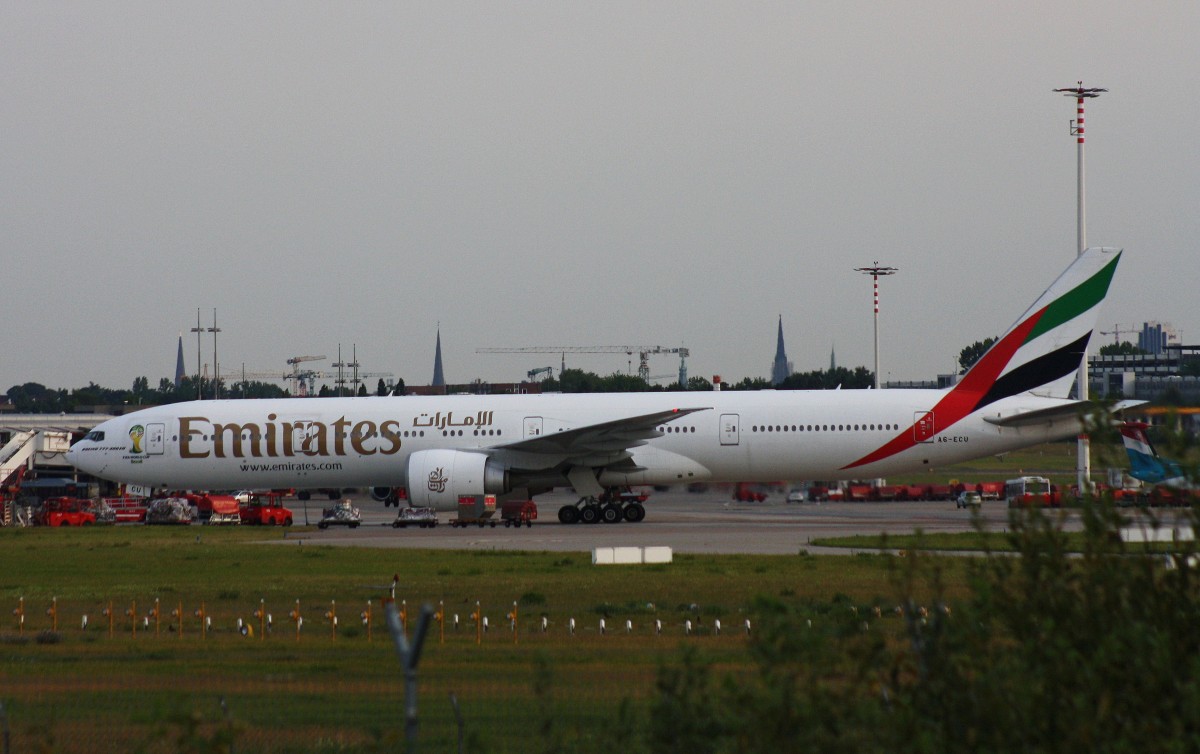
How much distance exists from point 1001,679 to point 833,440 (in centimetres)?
3058

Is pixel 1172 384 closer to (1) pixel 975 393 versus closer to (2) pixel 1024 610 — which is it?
(2) pixel 1024 610

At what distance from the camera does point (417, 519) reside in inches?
1614

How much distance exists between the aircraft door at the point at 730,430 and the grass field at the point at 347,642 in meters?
10.7

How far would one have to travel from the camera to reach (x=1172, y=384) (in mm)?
9383

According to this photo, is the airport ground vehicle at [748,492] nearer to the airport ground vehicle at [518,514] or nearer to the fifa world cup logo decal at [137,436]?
the airport ground vehicle at [518,514]

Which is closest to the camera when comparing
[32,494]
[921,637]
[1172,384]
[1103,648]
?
[1103,648]

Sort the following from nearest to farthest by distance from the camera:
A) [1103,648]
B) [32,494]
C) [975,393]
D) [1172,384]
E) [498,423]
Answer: [1103,648], [1172,384], [975,393], [498,423], [32,494]

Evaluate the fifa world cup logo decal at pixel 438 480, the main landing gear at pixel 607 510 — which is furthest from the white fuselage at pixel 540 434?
the fifa world cup logo decal at pixel 438 480

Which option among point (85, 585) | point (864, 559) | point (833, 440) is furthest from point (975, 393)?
point (85, 585)

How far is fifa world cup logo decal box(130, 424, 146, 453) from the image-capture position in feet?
129

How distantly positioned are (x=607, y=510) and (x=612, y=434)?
296cm

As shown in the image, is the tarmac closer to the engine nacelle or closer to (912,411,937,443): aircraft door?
the engine nacelle

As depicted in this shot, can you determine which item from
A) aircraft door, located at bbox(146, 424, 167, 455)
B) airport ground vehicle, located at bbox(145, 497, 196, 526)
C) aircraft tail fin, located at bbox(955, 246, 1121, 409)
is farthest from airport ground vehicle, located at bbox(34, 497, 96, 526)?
aircraft tail fin, located at bbox(955, 246, 1121, 409)

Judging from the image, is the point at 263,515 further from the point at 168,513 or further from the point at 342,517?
the point at 342,517
